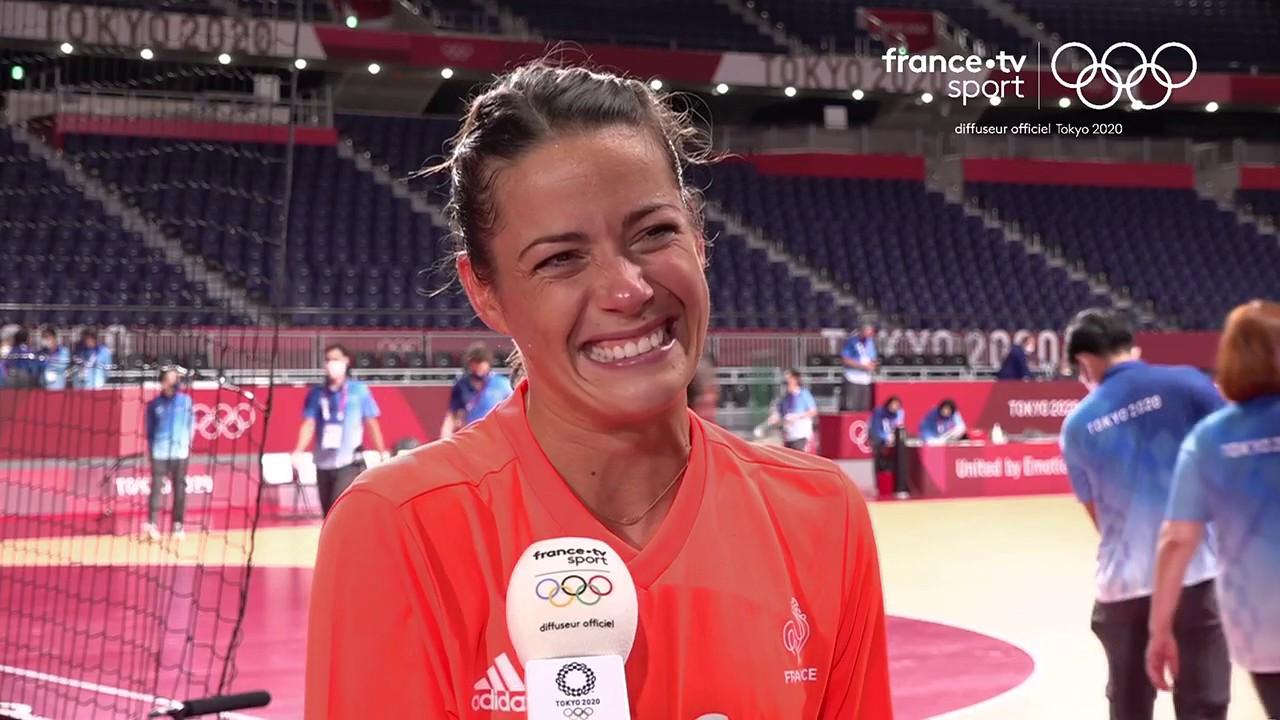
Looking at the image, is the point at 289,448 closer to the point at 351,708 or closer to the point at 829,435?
the point at 829,435

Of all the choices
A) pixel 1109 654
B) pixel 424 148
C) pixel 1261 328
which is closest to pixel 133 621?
pixel 1109 654

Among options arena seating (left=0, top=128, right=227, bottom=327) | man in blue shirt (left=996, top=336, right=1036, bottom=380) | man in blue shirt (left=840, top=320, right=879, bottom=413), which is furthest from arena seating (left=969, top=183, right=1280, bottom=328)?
arena seating (left=0, top=128, right=227, bottom=327)

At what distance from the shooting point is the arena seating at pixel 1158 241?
3036 cm

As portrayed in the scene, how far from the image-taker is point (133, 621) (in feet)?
31.9

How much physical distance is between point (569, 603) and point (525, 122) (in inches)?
23.1

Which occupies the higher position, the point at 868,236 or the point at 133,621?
the point at 868,236

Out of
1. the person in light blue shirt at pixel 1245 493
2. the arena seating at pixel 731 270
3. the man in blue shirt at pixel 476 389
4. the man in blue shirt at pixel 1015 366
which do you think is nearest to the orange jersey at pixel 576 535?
the person in light blue shirt at pixel 1245 493

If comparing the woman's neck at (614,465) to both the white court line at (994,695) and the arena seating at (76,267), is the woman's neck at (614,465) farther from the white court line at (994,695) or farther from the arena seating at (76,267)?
the arena seating at (76,267)

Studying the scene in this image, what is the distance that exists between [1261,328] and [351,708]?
331cm

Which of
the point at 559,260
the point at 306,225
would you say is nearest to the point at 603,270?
the point at 559,260

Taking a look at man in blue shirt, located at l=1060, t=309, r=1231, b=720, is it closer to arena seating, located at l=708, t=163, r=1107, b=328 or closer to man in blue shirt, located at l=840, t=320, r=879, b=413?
man in blue shirt, located at l=840, t=320, r=879, b=413

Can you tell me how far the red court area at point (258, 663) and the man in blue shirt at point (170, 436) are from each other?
3.11 metres

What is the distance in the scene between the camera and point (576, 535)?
1665 millimetres

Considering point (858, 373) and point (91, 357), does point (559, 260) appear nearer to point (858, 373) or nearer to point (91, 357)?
point (91, 357)
